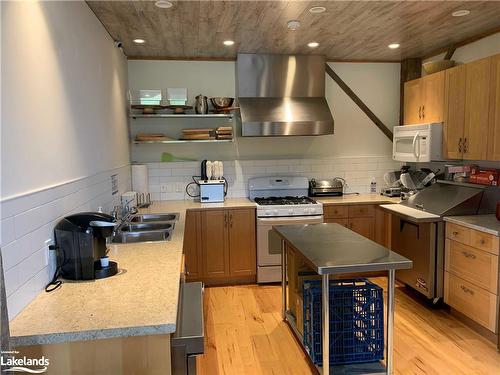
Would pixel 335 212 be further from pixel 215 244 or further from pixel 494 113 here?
pixel 494 113

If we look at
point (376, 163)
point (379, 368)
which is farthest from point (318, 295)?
point (376, 163)

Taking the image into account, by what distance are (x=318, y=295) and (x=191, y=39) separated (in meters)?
2.64

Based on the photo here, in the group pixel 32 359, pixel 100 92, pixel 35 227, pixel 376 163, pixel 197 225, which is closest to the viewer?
pixel 32 359

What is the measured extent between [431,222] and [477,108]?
104cm

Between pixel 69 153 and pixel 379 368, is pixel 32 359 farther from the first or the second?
pixel 379 368

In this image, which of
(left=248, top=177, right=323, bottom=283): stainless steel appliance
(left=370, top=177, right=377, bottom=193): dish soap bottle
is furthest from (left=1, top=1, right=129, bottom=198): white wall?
(left=370, top=177, right=377, bottom=193): dish soap bottle

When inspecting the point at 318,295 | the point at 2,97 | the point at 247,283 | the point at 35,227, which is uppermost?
the point at 2,97

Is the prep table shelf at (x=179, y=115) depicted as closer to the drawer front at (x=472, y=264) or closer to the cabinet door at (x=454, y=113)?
the cabinet door at (x=454, y=113)

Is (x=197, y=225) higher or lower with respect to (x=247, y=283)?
higher

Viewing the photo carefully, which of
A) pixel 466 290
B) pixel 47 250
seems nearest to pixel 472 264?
pixel 466 290

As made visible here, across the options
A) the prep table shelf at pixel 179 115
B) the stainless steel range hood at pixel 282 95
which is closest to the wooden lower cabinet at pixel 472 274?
the stainless steel range hood at pixel 282 95

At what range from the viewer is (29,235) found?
1661 millimetres

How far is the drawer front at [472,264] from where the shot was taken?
117 inches

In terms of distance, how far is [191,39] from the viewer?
3.87m
